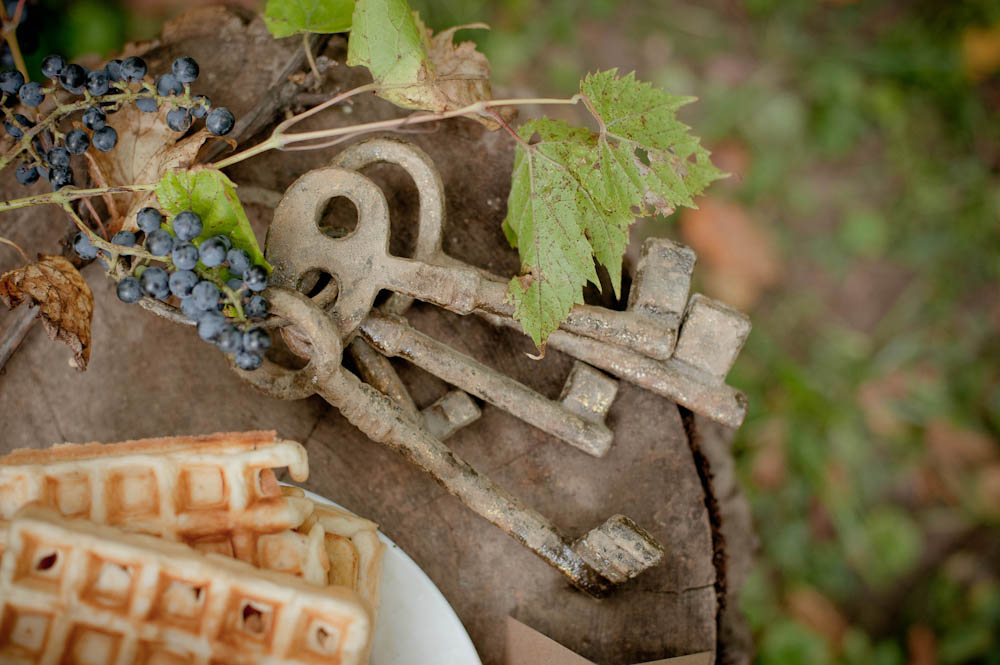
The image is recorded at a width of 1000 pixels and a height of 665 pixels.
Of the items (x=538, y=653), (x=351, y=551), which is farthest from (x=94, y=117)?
(x=538, y=653)

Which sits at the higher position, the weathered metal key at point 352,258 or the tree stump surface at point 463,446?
the weathered metal key at point 352,258

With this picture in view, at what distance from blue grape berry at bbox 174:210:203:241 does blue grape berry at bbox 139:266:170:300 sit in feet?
0.23

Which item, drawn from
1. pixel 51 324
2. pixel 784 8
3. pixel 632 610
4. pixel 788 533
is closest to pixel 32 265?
pixel 51 324

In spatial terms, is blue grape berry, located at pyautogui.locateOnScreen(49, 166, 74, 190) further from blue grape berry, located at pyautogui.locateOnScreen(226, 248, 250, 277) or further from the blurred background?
the blurred background

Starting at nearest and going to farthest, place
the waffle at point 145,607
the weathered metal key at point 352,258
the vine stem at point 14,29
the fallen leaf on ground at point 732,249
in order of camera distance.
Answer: the waffle at point 145,607 < the vine stem at point 14,29 < the weathered metal key at point 352,258 < the fallen leaf on ground at point 732,249

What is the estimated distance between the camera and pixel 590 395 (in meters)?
1.57

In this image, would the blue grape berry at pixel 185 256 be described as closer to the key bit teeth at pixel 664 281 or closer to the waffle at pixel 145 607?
the waffle at pixel 145 607

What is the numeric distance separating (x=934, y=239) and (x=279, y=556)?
2601 millimetres

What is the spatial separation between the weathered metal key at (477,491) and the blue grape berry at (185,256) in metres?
0.21

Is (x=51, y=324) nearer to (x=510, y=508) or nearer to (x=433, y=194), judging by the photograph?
(x=433, y=194)

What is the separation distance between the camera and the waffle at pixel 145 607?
1.18 meters

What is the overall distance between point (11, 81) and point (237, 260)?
562 millimetres

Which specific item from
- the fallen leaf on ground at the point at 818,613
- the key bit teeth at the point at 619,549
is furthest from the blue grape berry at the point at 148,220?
the fallen leaf on ground at the point at 818,613

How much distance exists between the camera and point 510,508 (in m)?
1.46
